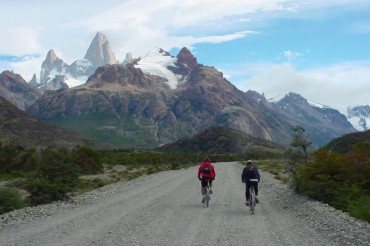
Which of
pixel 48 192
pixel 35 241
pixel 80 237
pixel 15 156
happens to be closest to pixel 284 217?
pixel 80 237

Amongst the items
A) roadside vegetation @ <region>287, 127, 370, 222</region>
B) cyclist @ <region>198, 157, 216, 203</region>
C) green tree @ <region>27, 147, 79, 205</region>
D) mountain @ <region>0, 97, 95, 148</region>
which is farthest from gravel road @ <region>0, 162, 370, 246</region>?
mountain @ <region>0, 97, 95, 148</region>

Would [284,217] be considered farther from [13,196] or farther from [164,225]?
[13,196]

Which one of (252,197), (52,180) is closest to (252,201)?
(252,197)

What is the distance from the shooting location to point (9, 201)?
2275cm

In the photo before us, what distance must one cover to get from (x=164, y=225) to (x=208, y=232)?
7.18 ft

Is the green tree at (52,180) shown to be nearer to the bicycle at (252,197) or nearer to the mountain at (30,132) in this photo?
the bicycle at (252,197)

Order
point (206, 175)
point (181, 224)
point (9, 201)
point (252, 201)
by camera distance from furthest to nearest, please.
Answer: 1. point (206, 175)
2. point (9, 201)
3. point (252, 201)
4. point (181, 224)

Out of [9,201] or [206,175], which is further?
[206,175]

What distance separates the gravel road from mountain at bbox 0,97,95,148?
452 feet

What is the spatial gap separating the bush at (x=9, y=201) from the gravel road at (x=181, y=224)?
1.25 metres

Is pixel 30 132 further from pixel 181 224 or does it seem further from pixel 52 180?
pixel 181 224

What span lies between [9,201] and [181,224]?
406 inches

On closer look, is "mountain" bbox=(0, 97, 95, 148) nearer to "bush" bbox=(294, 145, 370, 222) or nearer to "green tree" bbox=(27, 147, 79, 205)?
"green tree" bbox=(27, 147, 79, 205)

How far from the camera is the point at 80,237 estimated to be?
1434cm
